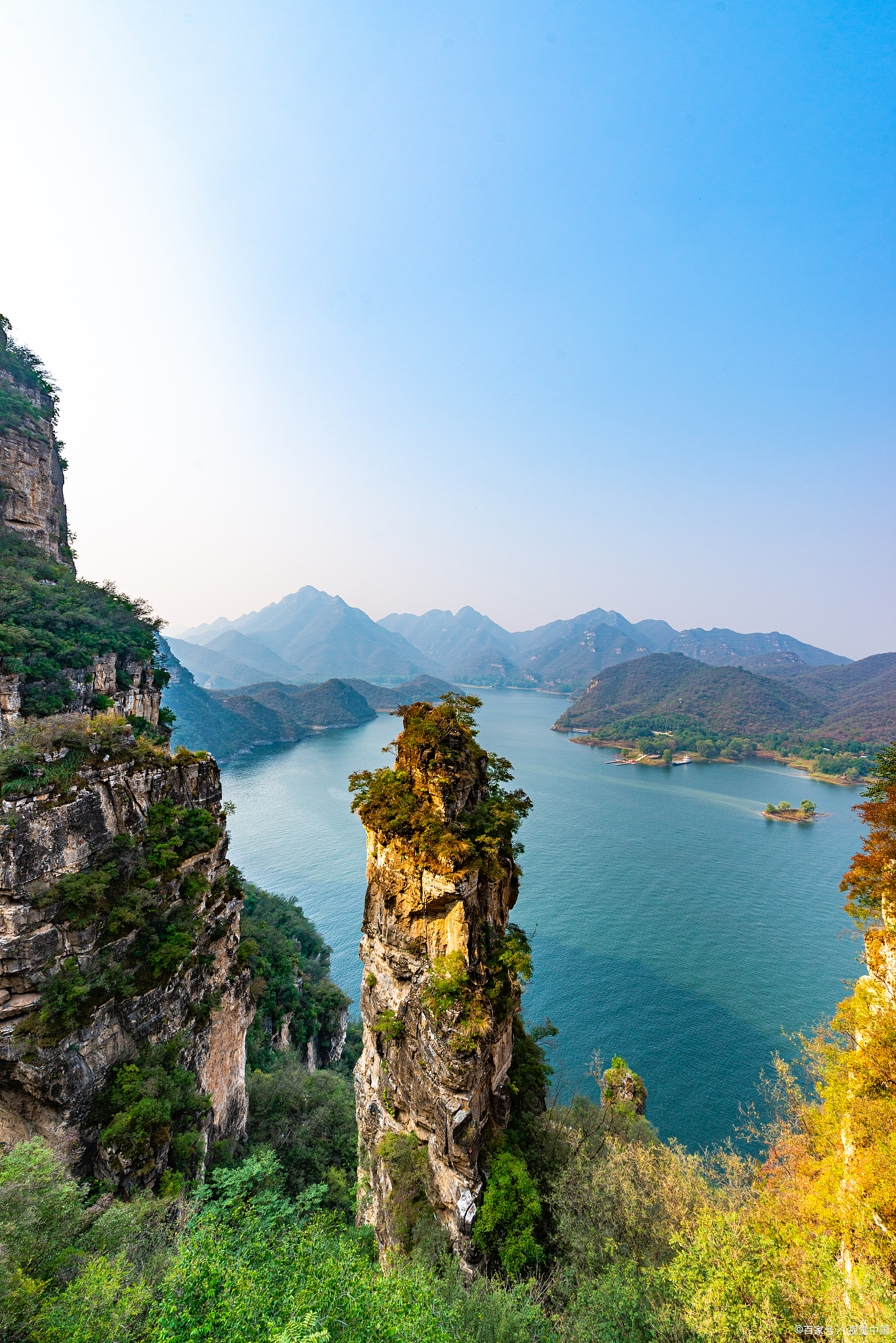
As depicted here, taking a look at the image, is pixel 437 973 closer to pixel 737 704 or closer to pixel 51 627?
pixel 51 627

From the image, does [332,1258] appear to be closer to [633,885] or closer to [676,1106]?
[676,1106]

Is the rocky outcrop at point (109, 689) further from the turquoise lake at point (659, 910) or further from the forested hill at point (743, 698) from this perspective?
the forested hill at point (743, 698)

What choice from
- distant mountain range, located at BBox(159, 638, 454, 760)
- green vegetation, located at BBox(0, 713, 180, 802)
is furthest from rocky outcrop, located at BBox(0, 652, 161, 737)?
distant mountain range, located at BBox(159, 638, 454, 760)

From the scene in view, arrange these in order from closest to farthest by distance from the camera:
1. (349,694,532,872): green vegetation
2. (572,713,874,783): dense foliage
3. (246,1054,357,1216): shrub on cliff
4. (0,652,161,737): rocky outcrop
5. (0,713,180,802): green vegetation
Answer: (0,713,180,802): green vegetation
(349,694,532,872): green vegetation
(246,1054,357,1216): shrub on cliff
(0,652,161,737): rocky outcrop
(572,713,874,783): dense foliage

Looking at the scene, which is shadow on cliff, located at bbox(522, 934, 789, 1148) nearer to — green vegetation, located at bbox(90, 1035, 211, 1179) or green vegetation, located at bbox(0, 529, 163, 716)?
green vegetation, located at bbox(90, 1035, 211, 1179)

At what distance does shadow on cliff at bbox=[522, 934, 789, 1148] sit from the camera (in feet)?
86.1

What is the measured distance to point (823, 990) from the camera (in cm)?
3500

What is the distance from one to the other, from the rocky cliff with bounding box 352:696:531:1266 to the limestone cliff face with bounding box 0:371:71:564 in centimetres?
2332

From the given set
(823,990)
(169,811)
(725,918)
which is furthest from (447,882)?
(725,918)

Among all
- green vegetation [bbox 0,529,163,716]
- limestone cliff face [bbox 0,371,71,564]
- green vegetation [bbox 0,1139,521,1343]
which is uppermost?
limestone cliff face [bbox 0,371,71,564]

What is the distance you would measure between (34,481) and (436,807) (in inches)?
1072

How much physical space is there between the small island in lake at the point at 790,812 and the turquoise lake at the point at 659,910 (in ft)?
4.69

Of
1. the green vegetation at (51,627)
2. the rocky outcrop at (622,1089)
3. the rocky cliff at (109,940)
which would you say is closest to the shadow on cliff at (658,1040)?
the rocky outcrop at (622,1089)

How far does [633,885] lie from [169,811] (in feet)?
159
